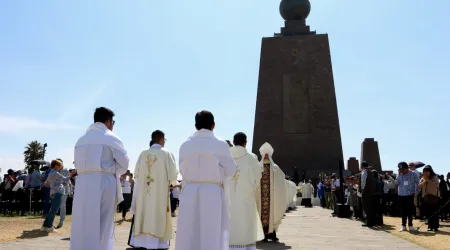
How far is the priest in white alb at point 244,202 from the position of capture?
264 inches

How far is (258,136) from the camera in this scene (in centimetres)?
3522

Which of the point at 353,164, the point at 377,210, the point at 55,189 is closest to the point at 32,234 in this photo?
the point at 55,189

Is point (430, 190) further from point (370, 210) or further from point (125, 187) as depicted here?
point (125, 187)

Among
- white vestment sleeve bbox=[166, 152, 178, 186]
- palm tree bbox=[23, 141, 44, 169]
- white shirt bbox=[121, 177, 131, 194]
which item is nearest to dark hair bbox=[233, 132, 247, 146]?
white vestment sleeve bbox=[166, 152, 178, 186]

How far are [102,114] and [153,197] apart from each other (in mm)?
2502

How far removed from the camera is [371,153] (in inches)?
1361

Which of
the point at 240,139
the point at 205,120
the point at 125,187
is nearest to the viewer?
the point at 205,120

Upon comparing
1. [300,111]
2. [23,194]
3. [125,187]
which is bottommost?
[23,194]

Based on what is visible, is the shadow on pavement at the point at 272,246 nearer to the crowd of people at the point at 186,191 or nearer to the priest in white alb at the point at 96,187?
the crowd of people at the point at 186,191

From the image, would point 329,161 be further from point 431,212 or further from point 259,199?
point 259,199

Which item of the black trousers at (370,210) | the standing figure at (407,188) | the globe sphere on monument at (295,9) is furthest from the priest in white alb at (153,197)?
the globe sphere on monument at (295,9)

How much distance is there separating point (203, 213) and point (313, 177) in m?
28.8

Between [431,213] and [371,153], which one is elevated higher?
[371,153]

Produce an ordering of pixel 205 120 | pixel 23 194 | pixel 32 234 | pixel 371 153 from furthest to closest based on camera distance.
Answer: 1. pixel 371 153
2. pixel 23 194
3. pixel 32 234
4. pixel 205 120
